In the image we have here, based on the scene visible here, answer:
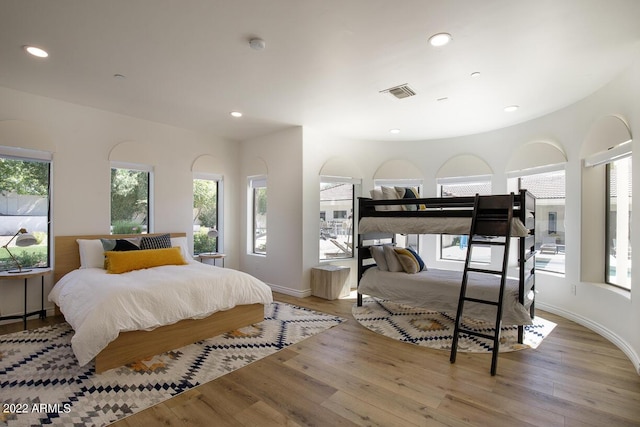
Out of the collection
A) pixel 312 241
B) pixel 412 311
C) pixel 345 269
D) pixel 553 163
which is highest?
pixel 553 163

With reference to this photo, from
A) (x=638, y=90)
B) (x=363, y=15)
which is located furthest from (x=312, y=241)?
(x=638, y=90)

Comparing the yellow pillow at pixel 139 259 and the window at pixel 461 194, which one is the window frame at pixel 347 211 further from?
the yellow pillow at pixel 139 259

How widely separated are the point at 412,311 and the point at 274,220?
2.58 m

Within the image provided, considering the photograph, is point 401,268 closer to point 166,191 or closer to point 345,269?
point 345,269

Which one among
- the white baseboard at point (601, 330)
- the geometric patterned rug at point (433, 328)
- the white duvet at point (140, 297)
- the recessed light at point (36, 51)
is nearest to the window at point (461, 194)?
the white baseboard at point (601, 330)

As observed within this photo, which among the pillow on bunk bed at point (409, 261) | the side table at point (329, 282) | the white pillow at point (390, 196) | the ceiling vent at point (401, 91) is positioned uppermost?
the ceiling vent at point (401, 91)

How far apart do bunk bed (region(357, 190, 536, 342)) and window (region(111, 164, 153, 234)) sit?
3.28m

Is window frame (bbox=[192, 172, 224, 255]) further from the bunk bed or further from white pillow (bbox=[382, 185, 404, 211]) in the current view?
white pillow (bbox=[382, 185, 404, 211])

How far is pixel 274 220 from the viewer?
5.38 metres

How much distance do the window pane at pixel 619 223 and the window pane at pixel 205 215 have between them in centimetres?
536

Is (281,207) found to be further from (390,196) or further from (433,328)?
(433,328)

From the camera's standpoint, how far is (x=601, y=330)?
3.46 metres

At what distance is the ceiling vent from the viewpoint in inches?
135

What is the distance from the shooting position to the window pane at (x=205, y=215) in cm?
548
